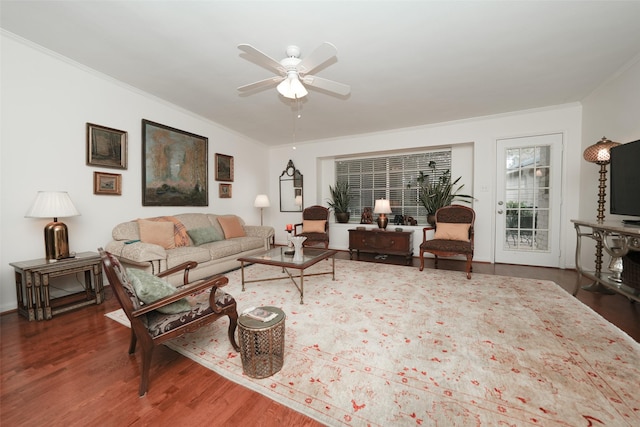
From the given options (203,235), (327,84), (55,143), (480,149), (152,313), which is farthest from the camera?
(480,149)

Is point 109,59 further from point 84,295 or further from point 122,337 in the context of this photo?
point 122,337

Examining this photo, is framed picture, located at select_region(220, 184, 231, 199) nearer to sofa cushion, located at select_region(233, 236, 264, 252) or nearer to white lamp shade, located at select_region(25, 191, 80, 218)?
sofa cushion, located at select_region(233, 236, 264, 252)

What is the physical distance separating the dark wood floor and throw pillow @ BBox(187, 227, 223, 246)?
1795 millimetres

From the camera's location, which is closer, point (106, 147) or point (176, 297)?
point (176, 297)

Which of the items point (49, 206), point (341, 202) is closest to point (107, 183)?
point (49, 206)

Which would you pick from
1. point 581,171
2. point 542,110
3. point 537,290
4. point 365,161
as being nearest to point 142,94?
point 365,161

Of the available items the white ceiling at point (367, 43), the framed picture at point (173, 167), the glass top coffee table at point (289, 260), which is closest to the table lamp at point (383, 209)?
the glass top coffee table at point (289, 260)

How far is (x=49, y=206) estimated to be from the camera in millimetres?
2527

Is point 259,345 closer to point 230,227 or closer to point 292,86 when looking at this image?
point 292,86

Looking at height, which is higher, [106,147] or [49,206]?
[106,147]

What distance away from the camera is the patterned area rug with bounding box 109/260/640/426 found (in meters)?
1.36

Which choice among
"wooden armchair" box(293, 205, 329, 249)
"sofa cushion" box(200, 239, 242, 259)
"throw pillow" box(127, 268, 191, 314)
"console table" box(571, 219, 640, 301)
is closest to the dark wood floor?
"console table" box(571, 219, 640, 301)

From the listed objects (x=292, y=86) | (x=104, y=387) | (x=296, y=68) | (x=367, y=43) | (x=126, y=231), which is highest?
(x=367, y=43)

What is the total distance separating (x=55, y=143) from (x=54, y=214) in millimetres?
940
